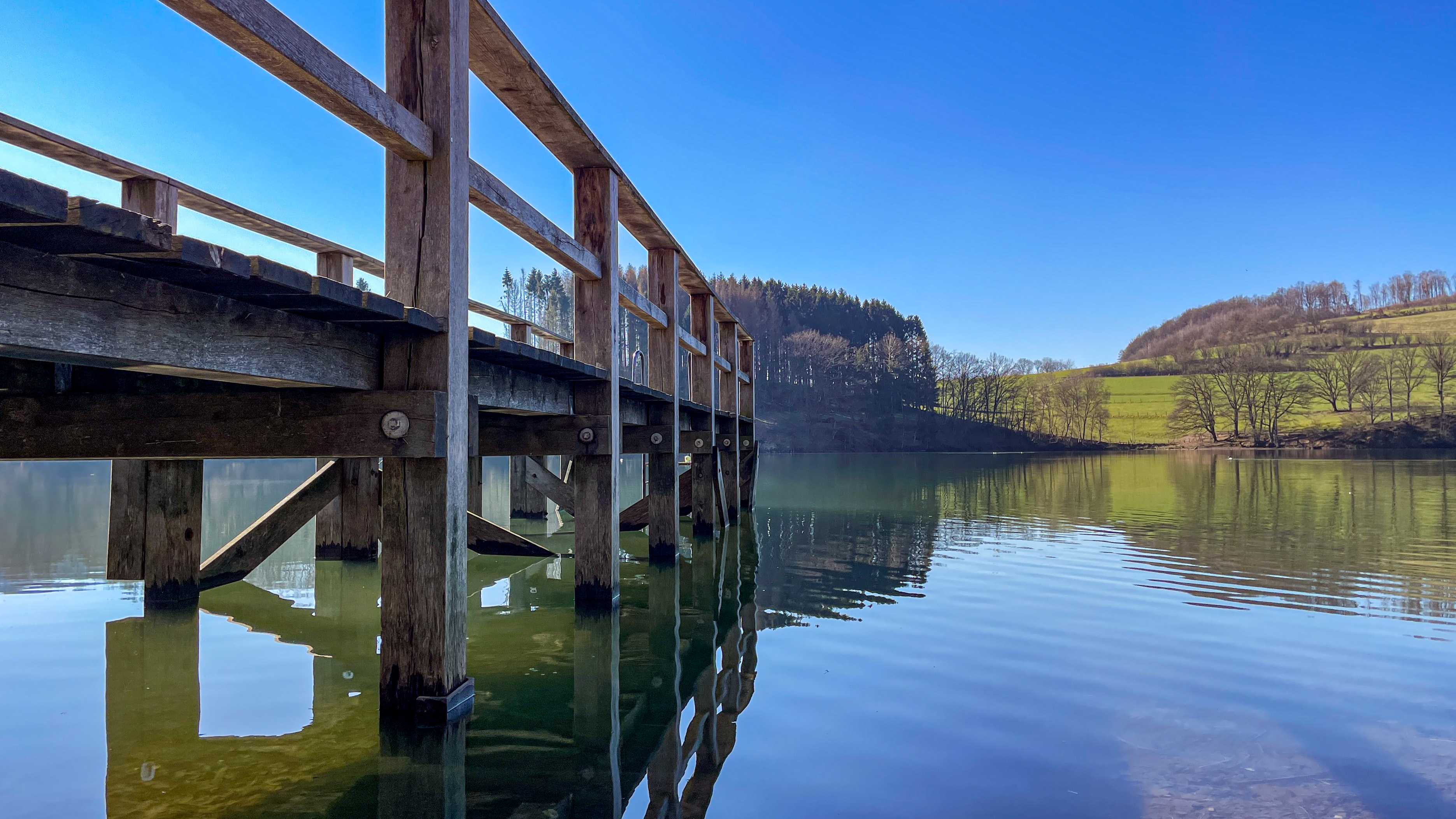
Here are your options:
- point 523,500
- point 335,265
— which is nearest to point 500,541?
point 335,265

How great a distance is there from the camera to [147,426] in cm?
371

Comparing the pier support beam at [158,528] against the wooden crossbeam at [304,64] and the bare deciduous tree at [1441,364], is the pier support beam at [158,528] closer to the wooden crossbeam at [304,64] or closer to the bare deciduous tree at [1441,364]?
the wooden crossbeam at [304,64]

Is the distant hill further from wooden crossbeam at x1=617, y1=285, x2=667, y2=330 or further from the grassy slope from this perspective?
wooden crossbeam at x1=617, y1=285, x2=667, y2=330

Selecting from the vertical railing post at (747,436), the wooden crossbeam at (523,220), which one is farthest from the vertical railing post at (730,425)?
the wooden crossbeam at (523,220)

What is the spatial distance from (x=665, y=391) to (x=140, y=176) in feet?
17.2

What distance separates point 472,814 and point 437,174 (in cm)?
284

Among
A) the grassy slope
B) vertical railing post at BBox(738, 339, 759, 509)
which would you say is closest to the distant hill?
the grassy slope

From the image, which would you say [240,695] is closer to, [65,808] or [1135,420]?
[65,808]

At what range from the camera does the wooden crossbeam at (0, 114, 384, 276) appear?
380cm

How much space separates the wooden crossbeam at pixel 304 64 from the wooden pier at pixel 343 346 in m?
0.01

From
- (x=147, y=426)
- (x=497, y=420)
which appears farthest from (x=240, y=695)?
(x=497, y=420)

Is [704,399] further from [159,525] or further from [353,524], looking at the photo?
[159,525]

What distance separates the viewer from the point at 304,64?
9.88 feet

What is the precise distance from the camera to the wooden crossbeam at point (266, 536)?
6.98 meters
